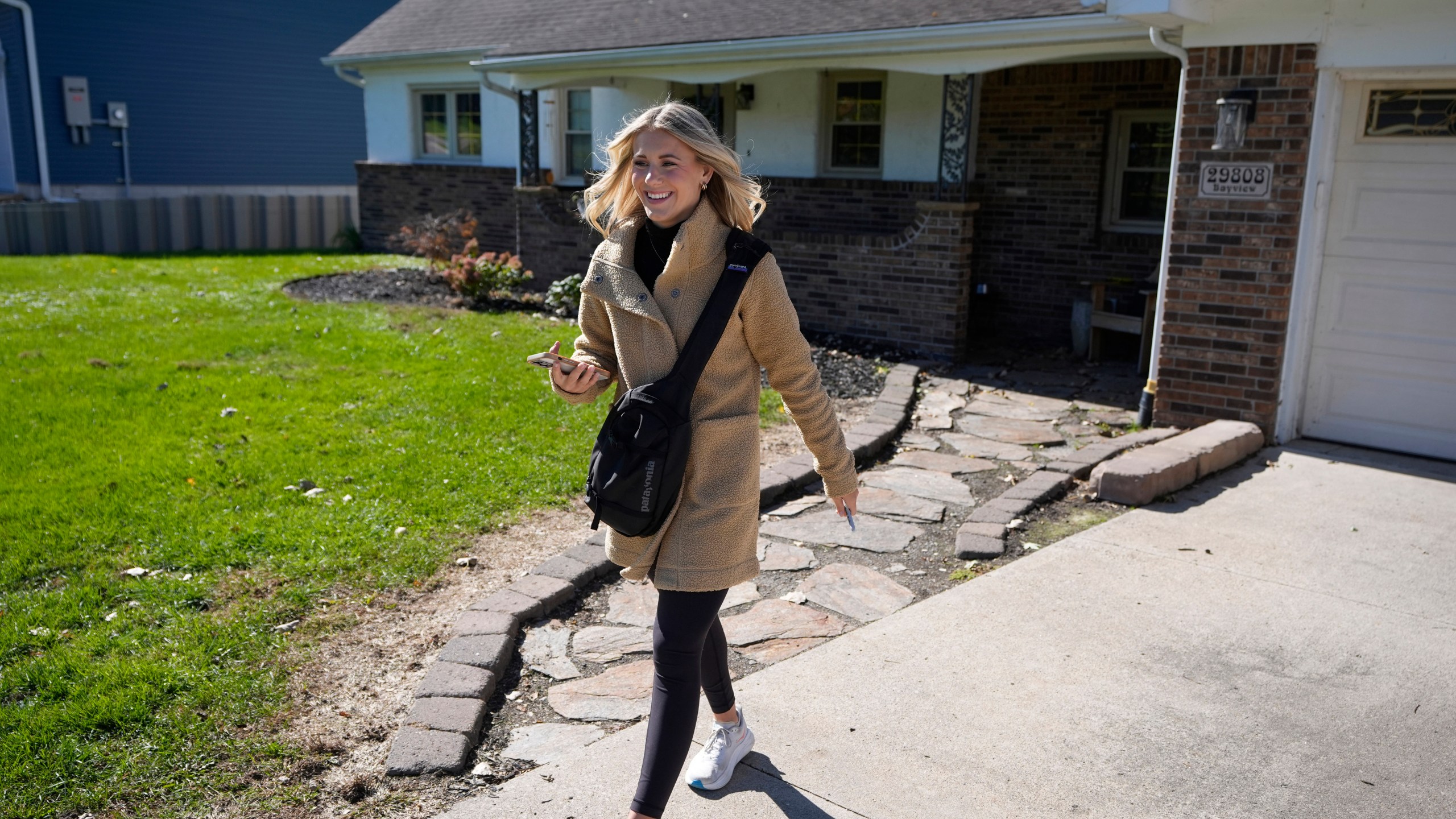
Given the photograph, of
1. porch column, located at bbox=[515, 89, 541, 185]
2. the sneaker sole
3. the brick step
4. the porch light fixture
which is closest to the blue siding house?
porch column, located at bbox=[515, 89, 541, 185]

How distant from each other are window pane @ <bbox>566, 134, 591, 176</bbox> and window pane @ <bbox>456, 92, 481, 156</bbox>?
2102mm

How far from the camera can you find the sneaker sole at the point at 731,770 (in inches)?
124

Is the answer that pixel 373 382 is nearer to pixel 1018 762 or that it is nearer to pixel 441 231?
pixel 1018 762

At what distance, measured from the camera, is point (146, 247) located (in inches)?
713

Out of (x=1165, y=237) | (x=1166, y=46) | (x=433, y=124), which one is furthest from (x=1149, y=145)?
(x=433, y=124)

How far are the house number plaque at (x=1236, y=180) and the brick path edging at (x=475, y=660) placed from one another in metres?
3.34

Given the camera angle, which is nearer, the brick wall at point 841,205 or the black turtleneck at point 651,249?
the black turtleneck at point 651,249

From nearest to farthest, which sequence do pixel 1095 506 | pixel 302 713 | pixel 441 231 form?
pixel 302 713 < pixel 1095 506 < pixel 441 231

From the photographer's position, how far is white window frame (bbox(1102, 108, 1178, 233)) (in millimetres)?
10711

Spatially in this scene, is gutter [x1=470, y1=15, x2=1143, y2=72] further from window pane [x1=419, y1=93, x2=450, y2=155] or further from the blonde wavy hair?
the blonde wavy hair

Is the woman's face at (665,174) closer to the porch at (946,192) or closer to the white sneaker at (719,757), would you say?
the white sneaker at (719,757)

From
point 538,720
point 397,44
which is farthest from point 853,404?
point 397,44

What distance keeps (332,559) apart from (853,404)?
168 inches

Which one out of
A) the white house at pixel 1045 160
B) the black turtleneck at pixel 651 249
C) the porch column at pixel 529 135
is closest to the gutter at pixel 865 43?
the white house at pixel 1045 160
